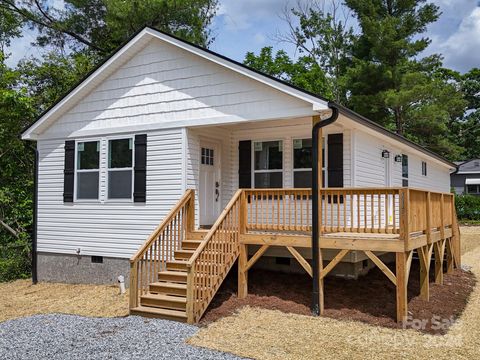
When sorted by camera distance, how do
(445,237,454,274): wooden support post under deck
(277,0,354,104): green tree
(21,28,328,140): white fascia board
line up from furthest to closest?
(277,0,354,104): green tree, (445,237,454,274): wooden support post under deck, (21,28,328,140): white fascia board

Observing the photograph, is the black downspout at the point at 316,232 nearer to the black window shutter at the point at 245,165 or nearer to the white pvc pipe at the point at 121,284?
the black window shutter at the point at 245,165

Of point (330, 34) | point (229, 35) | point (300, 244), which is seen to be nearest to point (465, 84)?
point (330, 34)

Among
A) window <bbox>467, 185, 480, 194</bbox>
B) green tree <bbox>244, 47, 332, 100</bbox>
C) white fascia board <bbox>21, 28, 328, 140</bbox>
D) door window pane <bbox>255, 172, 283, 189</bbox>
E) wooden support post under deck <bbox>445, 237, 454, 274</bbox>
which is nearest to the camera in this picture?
white fascia board <bbox>21, 28, 328, 140</bbox>

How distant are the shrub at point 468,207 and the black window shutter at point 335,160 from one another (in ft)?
71.8

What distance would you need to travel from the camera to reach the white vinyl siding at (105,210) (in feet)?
32.5

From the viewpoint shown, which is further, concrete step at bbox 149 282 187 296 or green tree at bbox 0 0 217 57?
green tree at bbox 0 0 217 57

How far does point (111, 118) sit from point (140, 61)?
1.52 metres

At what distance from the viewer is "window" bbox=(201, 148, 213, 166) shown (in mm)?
10453

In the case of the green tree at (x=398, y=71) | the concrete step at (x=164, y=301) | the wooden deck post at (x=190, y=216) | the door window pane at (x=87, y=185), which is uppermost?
the green tree at (x=398, y=71)

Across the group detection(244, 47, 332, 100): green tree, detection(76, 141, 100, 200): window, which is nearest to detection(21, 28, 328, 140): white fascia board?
detection(76, 141, 100, 200): window

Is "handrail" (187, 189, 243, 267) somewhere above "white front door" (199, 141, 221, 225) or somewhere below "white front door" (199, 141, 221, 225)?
below

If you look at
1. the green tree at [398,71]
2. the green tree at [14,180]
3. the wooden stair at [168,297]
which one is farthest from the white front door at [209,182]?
the green tree at [398,71]

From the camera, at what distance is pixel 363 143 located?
32.8 feet

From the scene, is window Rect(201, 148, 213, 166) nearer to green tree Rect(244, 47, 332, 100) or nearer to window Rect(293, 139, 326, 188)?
window Rect(293, 139, 326, 188)
